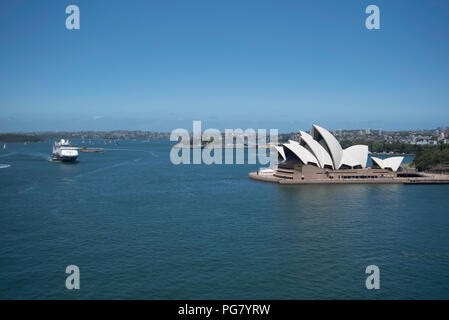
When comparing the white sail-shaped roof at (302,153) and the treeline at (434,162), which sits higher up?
the white sail-shaped roof at (302,153)

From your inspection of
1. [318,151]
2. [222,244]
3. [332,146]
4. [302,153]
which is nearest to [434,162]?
[332,146]

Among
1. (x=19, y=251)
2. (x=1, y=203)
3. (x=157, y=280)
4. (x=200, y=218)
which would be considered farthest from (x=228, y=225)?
(x=1, y=203)

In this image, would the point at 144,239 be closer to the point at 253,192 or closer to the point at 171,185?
the point at 253,192

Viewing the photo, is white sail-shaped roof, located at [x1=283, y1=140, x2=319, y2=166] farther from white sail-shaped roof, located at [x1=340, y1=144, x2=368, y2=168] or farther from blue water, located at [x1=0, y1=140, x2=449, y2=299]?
blue water, located at [x1=0, y1=140, x2=449, y2=299]

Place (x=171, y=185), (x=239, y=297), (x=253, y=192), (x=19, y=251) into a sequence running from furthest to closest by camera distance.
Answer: (x=171, y=185)
(x=253, y=192)
(x=19, y=251)
(x=239, y=297)

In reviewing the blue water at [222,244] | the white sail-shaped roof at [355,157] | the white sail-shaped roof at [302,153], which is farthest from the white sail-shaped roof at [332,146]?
the blue water at [222,244]

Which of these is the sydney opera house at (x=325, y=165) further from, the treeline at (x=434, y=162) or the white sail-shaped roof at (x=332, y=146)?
the treeline at (x=434, y=162)
